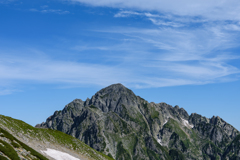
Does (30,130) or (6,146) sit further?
(30,130)

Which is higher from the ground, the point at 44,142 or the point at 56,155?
the point at 44,142

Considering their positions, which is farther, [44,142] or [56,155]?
[44,142]

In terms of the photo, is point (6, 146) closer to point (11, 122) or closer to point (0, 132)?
point (0, 132)

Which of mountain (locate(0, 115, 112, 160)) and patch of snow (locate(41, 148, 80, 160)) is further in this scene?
patch of snow (locate(41, 148, 80, 160))

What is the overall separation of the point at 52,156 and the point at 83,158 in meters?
25.3

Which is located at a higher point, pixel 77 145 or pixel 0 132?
pixel 77 145

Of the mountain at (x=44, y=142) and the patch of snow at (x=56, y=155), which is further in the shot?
the patch of snow at (x=56, y=155)

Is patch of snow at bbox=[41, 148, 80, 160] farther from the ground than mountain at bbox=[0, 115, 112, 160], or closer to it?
closer to it

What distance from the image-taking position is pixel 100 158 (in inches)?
5167

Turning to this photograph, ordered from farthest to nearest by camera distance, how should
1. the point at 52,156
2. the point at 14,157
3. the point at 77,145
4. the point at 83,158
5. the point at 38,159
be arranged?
1. the point at 77,145
2. the point at 83,158
3. the point at 52,156
4. the point at 38,159
5. the point at 14,157

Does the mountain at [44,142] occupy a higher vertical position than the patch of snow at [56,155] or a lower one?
higher

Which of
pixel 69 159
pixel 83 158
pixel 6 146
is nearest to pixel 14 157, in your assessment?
pixel 6 146

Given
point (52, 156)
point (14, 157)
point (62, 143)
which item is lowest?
point (14, 157)

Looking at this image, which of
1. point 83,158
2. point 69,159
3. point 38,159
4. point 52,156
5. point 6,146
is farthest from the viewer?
point 83,158
